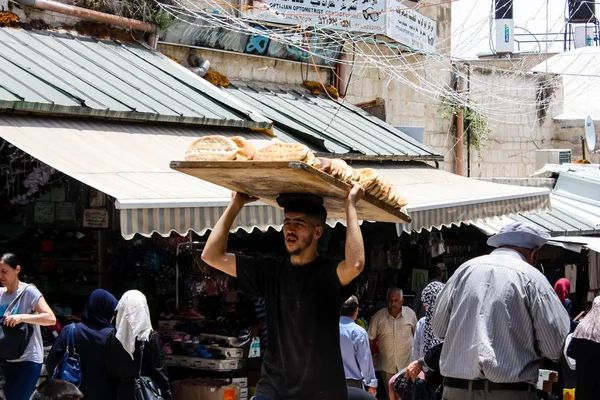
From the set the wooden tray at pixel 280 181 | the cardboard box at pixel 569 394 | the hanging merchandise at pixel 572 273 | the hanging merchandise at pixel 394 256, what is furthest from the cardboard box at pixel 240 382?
the hanging merchandise at pixel 572 273

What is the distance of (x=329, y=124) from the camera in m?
14.2

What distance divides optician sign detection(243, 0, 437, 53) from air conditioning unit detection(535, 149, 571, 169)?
4025 mm

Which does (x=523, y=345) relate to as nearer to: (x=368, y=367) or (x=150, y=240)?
(x=368, y=367)

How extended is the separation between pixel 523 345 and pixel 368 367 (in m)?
3.24

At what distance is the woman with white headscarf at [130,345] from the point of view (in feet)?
25.4

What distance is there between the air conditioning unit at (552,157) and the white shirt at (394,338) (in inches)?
421

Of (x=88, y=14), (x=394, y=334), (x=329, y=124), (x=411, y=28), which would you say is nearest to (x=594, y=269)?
(x=411, y=28)

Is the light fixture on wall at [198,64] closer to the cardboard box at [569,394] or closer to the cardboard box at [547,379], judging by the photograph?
the cardboard box at [569,394]

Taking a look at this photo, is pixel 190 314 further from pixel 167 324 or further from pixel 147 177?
pixel 147 177

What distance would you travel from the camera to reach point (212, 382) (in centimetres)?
1034

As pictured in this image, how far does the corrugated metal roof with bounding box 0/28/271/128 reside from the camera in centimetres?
959

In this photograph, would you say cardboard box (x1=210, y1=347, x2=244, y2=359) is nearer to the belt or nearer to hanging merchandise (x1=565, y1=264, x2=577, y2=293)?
the belt

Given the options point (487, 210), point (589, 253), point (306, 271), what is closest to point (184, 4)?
point (487, 210)

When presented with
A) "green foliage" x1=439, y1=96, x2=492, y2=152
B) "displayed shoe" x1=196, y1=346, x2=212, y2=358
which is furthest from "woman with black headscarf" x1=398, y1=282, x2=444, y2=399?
"green foliage" x1=439, y1=96, x2=492, y2=152
